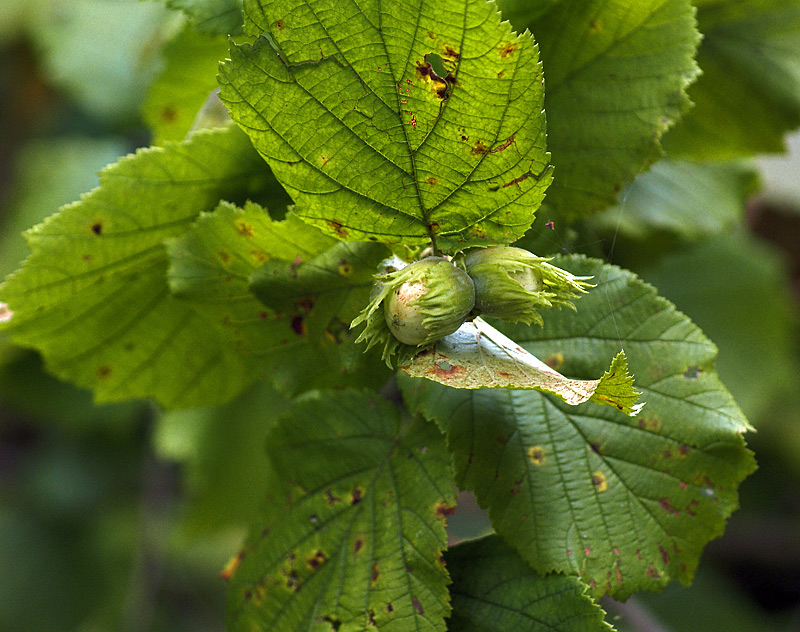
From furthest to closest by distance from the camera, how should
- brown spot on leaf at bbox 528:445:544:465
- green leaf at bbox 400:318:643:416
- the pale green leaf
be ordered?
the pale green leaf < brown spot on leaf at bbox 528:445:544:465 < green leaf at bbox 400:318:643:416

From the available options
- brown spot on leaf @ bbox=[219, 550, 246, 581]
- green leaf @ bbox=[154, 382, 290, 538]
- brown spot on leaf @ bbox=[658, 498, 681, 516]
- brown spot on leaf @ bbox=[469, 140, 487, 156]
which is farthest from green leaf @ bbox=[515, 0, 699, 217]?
green leaf @ bbox=[154, 382, 290, 538]

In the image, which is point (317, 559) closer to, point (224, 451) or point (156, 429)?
point (224, 451)

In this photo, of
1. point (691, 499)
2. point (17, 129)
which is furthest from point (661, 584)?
point (17, 129)

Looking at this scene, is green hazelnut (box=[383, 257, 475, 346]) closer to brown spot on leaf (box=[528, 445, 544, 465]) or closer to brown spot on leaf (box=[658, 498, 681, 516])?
brown spot on leaf (box=[528, 445, 544, 465])

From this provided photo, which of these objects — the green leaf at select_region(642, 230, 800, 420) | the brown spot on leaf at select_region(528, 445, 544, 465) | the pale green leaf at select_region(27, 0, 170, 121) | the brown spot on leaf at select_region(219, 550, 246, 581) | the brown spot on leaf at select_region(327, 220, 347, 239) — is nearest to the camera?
the brown spot on leaf at select_region(327, 220, 347, 239)

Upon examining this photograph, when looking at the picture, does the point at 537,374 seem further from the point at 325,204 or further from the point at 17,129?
the point at 17,129

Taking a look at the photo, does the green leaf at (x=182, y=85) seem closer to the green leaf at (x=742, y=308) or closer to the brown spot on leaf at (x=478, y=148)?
the brown spot on leaf at (x=478, y=148)
